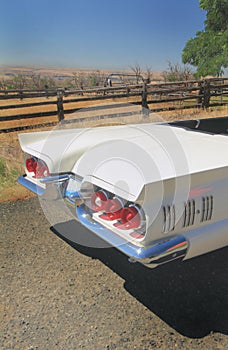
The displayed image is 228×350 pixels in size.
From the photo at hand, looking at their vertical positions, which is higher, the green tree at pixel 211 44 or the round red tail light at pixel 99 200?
the green tree at pixel 211 44

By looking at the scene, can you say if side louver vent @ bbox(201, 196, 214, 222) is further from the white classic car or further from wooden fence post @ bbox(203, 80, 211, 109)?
wooden fence post @ bbox(203, 80, 211, 109)

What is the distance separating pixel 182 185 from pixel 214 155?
547 mm

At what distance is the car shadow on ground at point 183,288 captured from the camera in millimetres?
2104

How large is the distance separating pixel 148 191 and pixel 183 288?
1.07m

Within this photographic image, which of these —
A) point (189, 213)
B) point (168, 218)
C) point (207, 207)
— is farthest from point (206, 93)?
point (168, 218)

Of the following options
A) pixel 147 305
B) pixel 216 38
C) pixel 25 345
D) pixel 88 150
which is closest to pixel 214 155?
pixel 88 150

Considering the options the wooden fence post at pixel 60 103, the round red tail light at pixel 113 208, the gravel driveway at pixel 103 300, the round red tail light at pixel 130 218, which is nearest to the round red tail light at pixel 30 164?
the gravel driveway at pixel 103 300

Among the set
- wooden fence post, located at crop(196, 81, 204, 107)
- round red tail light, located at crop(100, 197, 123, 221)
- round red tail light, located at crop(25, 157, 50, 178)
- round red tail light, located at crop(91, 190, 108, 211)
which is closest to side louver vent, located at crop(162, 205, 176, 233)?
round red tail light, located at crop(100, 197, 123, 221)

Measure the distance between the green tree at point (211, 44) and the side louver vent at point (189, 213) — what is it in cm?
1403

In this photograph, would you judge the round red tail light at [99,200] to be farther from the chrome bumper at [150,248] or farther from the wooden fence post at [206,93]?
the wooden fence post at [206,93]

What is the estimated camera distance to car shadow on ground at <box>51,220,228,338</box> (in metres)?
2.10

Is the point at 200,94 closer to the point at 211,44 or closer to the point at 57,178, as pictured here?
the point at 211,44

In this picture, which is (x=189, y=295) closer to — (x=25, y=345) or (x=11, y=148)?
(x=25, y=345)

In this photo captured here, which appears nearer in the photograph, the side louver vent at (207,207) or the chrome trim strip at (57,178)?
the side louver vent at (207,207)
